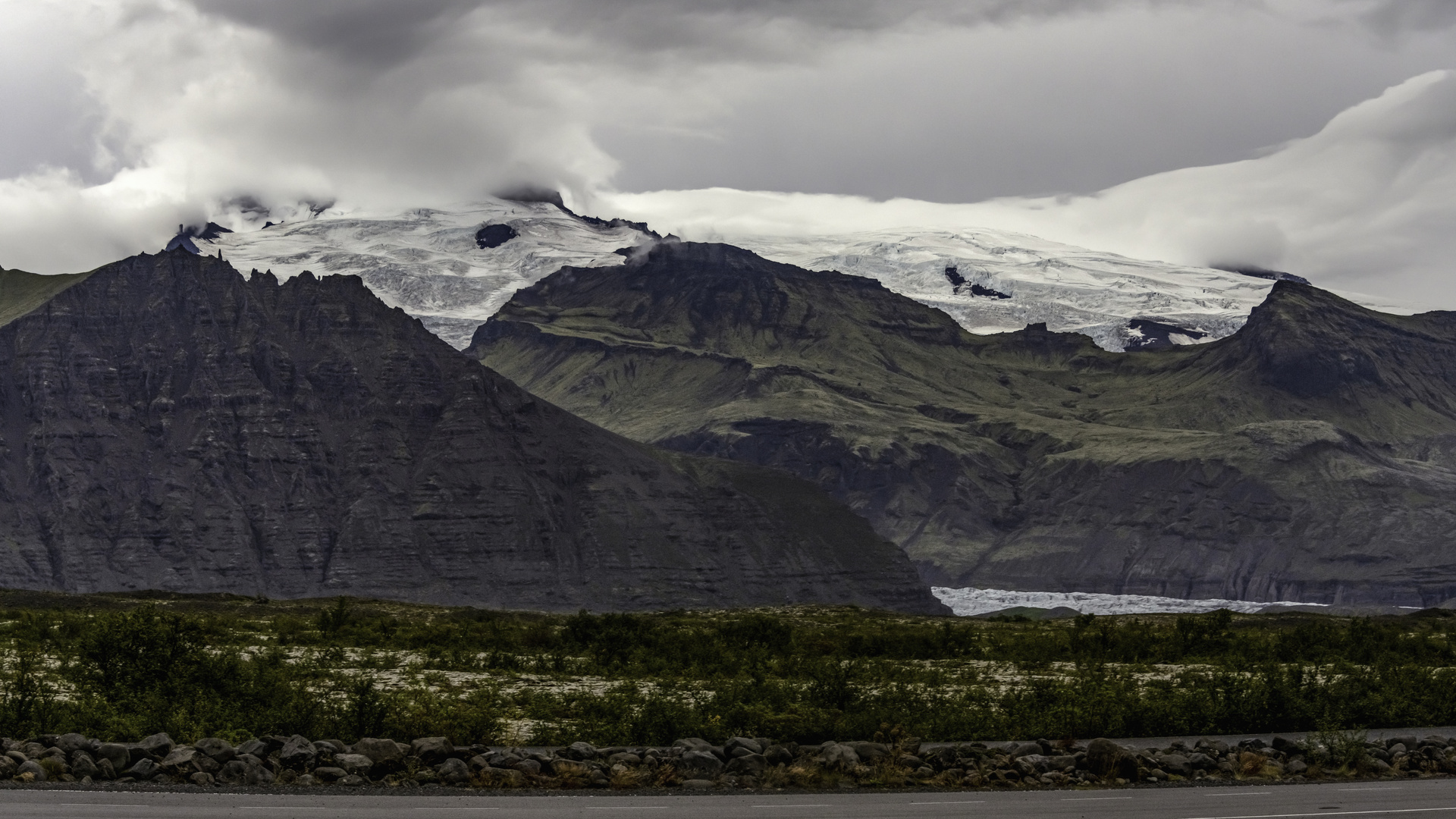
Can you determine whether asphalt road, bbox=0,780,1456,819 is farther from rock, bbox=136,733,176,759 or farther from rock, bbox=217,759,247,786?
rock, bbox=136,733,176,759

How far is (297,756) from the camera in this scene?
40469 mm

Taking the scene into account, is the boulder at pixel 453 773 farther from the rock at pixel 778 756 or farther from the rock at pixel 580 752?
the rock at pixel 778 756

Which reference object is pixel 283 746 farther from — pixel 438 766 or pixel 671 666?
pixel 671 666

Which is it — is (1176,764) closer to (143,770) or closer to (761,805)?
(761,805)

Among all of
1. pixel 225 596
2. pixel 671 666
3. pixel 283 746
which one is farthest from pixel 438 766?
pixel 225 596

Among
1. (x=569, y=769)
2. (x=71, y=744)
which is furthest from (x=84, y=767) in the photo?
(x=569, y=769)

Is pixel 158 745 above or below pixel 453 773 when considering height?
above

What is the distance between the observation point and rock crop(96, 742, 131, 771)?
39750 mm

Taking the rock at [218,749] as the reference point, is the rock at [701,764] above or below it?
below

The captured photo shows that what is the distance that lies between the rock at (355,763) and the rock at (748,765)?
8503mm

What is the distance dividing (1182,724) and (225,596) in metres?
135

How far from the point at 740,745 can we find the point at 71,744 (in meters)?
15.8

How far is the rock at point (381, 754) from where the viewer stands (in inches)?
1599

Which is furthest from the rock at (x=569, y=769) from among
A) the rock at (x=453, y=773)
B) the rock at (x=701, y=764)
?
the rock at (x=701, y=764)
